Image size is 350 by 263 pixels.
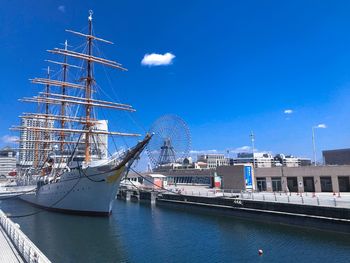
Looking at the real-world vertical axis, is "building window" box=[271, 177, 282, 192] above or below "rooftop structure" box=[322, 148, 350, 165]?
below

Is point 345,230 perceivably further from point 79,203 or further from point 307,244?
point 79,203

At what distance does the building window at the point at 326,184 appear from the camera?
43.9m

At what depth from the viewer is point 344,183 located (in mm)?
43219

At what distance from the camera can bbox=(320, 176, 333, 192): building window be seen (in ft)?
144

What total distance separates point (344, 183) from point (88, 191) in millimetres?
35131

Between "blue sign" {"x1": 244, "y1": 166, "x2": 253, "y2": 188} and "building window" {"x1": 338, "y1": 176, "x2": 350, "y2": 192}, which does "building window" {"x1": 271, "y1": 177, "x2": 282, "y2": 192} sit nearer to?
"blue sign" {"x1": 244, "y1": 166, "x2": 253, "y2": 188}

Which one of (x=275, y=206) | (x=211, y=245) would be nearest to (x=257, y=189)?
(x=275, y=206)

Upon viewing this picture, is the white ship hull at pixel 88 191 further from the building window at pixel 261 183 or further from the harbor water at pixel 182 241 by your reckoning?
the building window at pixel 261 183

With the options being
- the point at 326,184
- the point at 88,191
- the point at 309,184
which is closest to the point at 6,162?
the point at 88,191

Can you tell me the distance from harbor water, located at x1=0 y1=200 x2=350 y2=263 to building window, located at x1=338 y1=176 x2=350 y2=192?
18.6 metres

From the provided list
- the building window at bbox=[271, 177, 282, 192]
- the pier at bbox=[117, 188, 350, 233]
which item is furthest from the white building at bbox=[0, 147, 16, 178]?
the building window at bbox=[271, 177, 282, 192]

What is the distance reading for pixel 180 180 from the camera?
91812 millimetres

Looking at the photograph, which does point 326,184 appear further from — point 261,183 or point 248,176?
point 248,176

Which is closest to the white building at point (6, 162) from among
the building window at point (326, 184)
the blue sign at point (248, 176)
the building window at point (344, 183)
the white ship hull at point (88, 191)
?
the white ship hull at point (88, 191)
